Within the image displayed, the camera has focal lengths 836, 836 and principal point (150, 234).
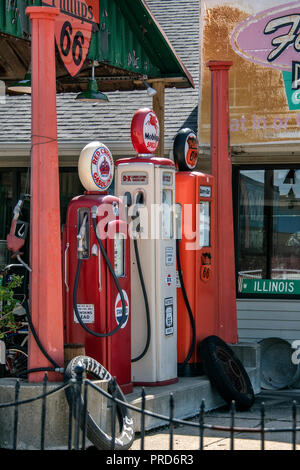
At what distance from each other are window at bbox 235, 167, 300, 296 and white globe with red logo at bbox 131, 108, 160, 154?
431cm

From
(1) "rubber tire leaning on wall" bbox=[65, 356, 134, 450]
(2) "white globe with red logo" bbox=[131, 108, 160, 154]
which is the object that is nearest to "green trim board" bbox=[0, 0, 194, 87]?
(2) "white globe with red logo" bbox=[131, 108, 160, 154]

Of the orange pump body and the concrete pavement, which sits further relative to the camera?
the orange pump body

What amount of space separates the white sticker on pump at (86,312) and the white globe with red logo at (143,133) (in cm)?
182

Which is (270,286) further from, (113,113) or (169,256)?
(169,256)

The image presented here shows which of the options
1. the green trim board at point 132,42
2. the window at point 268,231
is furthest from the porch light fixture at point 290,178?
the green trim board at point 132,42

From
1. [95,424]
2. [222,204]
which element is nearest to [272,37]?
[222,204]

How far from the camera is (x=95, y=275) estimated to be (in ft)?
24.8

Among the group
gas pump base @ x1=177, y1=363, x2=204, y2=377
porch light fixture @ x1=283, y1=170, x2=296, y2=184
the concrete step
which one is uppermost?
porch light fixture @ x1=283, y1=170, x2=296, y2=184

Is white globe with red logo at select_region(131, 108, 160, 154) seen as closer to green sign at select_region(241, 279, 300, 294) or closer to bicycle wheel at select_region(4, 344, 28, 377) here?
bicycle wheel at select_region(4, 344, 28, 377)

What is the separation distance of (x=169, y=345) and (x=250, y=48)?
475 centimetres

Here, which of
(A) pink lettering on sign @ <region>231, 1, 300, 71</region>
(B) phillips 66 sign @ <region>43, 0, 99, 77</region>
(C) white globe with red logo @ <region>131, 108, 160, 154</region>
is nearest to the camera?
(B) phillips 66 sign @ <region>43, 0, 99, 77</region>

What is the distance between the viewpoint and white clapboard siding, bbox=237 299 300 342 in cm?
1213

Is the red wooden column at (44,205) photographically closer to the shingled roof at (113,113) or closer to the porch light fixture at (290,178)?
the shingled roof at (113,113)

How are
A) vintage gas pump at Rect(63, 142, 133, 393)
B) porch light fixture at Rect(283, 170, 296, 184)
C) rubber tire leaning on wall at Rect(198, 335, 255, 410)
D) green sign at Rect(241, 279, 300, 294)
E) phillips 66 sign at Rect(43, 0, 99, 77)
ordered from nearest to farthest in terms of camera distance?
vintage gas pump at Rect(63, 142, 133, 393)
phillips 66 sign at Rect(43, 0, 99, 77)
rubber tire leaning on wall at Rect(198, 335, 255, 410)
green sign at Rect(241, 279, 300, 294)
porch light fixture at Rect(283, 170, 296, 184)
